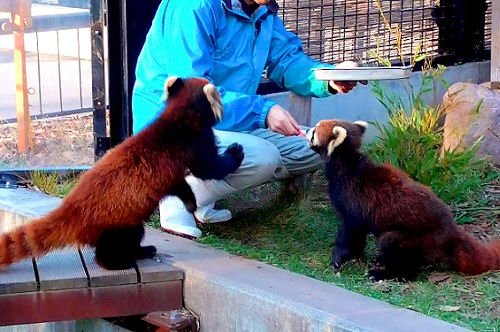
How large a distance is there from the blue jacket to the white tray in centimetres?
36

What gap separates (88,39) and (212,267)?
226cm

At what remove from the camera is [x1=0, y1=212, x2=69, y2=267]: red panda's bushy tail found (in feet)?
13.5

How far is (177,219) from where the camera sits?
505 centimetres

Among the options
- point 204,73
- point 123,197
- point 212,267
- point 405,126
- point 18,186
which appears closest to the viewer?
point 123,197

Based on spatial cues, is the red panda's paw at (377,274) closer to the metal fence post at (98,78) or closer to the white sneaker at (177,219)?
the white sneaker at (177,219)

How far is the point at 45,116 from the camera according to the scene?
20.3 ft

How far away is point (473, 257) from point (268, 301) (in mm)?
1024

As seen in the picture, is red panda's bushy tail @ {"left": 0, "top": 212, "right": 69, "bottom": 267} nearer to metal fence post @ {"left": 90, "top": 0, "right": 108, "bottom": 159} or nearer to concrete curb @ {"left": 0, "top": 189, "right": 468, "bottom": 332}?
concrete curb @ {"left": 0, "top": 189, "right": 468, "bottom": 332}

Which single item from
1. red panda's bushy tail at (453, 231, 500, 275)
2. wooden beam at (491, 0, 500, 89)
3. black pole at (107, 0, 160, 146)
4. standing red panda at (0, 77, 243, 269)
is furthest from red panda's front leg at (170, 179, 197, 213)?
wooden beam at (491, 0, 500, 89)

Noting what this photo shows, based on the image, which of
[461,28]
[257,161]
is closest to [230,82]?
[257,161]

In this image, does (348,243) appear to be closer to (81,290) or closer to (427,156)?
(427,156)

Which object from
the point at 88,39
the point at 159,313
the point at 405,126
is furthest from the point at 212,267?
the point at 88,39

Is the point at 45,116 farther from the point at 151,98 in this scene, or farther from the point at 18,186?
the point at 151,98

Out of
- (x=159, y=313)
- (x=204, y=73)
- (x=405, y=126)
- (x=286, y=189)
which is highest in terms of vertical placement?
(x=204, y=73)
